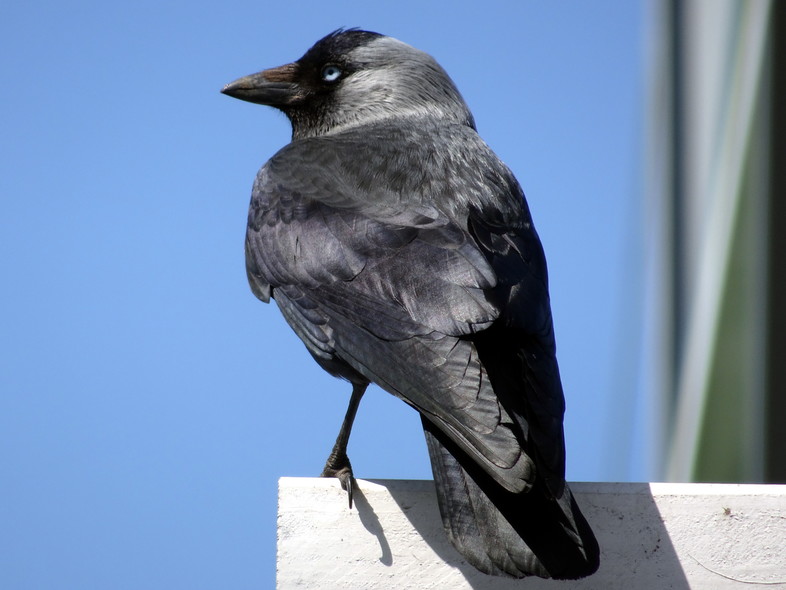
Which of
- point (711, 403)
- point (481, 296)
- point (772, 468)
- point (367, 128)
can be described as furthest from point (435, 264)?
point (772, 468)

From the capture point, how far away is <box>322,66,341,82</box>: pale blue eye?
430cm

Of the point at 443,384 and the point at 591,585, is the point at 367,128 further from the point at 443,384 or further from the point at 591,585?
the point at 591,585

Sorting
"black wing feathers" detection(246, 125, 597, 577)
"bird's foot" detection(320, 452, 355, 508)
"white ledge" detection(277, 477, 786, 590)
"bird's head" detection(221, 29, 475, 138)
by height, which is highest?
"bird's head" detection(221, 29, 475, 138)

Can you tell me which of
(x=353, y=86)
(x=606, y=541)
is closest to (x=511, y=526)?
(x=606, y=541)

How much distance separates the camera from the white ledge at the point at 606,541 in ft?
7.80

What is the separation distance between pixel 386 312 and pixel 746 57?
2491 millimetres

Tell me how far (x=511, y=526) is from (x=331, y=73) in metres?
2.61

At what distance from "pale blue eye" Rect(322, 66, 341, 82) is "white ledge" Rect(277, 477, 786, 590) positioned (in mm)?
2295

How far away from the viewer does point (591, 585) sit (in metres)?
2.39

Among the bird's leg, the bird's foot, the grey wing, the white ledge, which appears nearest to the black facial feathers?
the grey wing

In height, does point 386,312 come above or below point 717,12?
below

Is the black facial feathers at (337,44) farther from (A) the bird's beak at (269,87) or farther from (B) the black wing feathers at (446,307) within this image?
(B) the black wing feathers at (446,307)

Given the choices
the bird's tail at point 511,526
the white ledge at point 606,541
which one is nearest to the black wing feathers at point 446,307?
the bird's tail at point 511,526

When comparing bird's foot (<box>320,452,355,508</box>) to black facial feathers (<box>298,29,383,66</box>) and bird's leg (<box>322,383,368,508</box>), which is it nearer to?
bird's leg (<box>322,383,368,508</box>)
